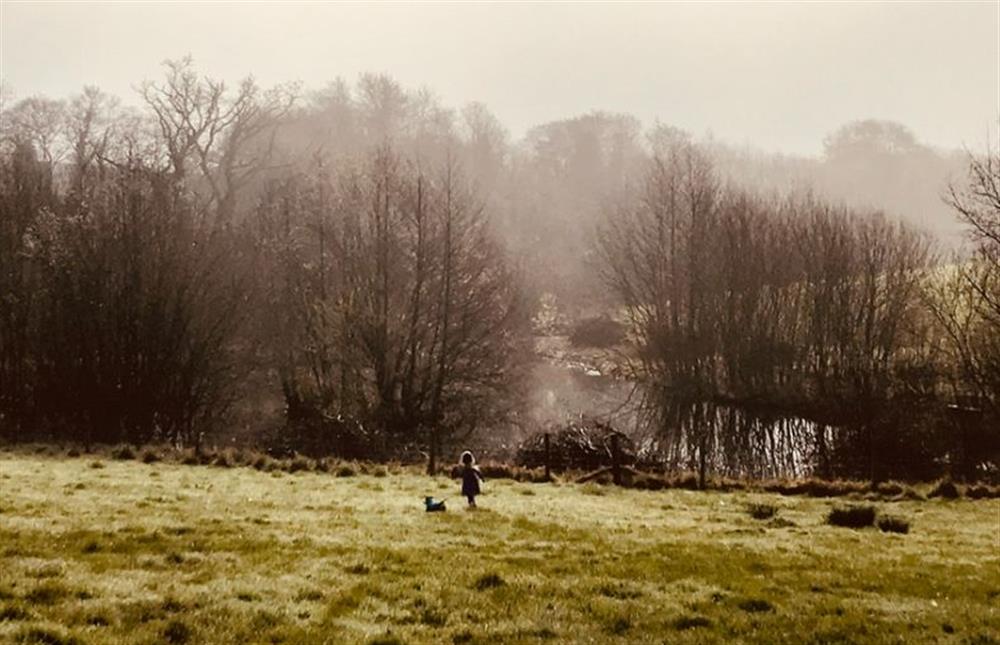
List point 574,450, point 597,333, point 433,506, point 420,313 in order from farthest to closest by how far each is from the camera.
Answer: point 597,333 → point 420,313 → point 574,450 → point 433,506

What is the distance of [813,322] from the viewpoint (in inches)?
1898

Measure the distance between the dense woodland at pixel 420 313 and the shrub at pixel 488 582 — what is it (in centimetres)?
1822

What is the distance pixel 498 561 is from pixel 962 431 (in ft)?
101

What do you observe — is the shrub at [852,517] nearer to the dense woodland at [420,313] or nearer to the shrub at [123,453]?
the dense woodland at [420,313]

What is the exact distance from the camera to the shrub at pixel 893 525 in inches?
691

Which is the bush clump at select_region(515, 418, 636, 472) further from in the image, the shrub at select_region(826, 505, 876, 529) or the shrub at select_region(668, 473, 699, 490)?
the shrub at select_region(826, 505, 876, 529)

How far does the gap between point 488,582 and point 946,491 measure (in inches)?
724

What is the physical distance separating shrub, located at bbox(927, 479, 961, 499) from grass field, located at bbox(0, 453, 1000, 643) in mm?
4143

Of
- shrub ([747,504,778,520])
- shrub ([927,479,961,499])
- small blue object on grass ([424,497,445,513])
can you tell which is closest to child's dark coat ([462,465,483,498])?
small blue object on grass ([424,497,445,513])

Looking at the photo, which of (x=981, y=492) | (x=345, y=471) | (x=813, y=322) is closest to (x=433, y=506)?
(x=345, y=471)

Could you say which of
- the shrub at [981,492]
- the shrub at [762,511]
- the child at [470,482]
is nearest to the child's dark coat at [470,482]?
the child at [470,482]

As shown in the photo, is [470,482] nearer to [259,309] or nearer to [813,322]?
[259,309]

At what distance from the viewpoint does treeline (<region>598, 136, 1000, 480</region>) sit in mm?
37500

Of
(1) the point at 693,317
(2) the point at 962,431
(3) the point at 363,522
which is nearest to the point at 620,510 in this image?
(3) the point at 363,522
